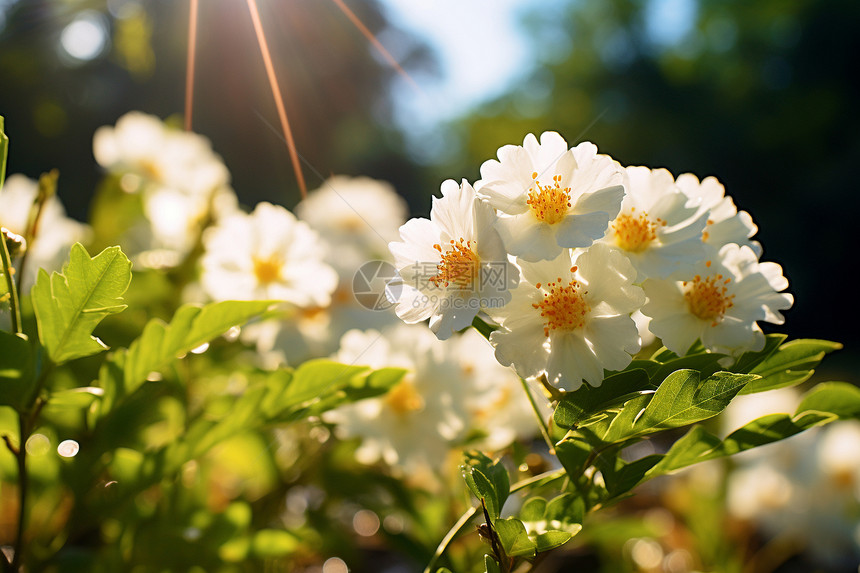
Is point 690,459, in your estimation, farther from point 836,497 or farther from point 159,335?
point 836,497

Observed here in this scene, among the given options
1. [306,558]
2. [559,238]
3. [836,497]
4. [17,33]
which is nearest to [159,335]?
[559,238]

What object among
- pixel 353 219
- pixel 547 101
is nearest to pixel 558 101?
pixel 547 101

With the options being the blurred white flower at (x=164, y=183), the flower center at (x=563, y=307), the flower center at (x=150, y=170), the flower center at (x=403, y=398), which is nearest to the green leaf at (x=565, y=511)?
the flower center at (x=563, y=307)

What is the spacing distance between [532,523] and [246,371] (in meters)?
0.32

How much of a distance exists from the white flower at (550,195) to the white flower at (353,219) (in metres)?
0.53

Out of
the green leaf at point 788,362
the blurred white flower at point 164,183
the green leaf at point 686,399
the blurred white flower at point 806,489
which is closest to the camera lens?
the green leaf at point 686,399

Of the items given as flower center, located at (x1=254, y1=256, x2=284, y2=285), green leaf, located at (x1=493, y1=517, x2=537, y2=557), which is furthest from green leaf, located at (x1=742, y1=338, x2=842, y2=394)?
flower center, located at (x1=254, y1=256, x2=284, y2=285)

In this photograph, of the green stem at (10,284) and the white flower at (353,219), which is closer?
the green stem at (10,284)

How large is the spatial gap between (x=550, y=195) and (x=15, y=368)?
1.29ft

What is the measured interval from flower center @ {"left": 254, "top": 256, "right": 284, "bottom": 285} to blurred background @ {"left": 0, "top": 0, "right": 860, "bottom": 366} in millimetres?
1927

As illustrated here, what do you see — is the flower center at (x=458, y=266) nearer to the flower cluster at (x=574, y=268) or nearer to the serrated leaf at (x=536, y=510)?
the flower cluster at (x=574, y=268)

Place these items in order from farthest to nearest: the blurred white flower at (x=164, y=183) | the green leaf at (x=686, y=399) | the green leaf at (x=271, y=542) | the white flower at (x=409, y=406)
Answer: the blurred white flower at (x=164, y=183), the white flower at (x=409, y=406), the green leaf at (x=271, y=542), the green leaf at (x=686, y=399)

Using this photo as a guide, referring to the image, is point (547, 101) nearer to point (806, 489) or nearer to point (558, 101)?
point (558, 101)

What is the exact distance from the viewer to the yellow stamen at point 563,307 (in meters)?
0.42
